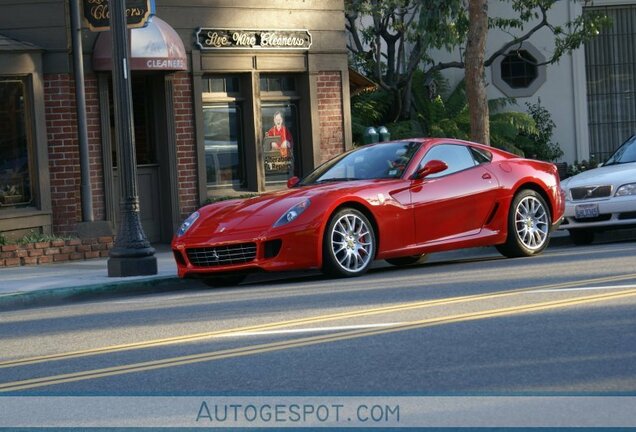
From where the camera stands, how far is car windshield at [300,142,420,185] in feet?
46.4

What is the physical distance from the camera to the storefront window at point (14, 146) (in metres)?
18.3

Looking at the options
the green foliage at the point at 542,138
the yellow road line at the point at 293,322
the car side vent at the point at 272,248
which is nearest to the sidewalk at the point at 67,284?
the car side vent at the point at 272,248

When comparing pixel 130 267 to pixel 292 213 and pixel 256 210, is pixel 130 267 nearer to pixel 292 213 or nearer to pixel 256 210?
pixel 256 210

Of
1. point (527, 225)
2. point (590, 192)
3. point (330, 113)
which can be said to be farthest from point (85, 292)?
point (330, 113)

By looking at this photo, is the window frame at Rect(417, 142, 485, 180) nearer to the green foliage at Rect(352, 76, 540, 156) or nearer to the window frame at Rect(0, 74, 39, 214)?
the window frame at Rect(0, 74, 39, 214)

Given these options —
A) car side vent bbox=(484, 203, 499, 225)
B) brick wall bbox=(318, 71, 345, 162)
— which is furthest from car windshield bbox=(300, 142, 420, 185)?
brick wall bbox=(318, 71, 345, 162)

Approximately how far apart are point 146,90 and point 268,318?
10877mm

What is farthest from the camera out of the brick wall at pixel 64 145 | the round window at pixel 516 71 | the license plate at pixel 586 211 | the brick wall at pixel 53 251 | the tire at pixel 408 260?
the round window at pixel 516 71

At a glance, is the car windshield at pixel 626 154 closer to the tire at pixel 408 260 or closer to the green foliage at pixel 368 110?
the tire at pixel 408 260

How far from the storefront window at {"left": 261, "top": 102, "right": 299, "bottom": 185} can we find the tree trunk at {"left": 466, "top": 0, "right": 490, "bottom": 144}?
9.74 ft

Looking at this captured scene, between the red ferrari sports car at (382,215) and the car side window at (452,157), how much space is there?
0.01 m

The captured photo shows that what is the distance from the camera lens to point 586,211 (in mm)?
16469

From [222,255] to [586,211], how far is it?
215 inches

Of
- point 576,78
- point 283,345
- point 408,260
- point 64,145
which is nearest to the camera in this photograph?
point 283,345
